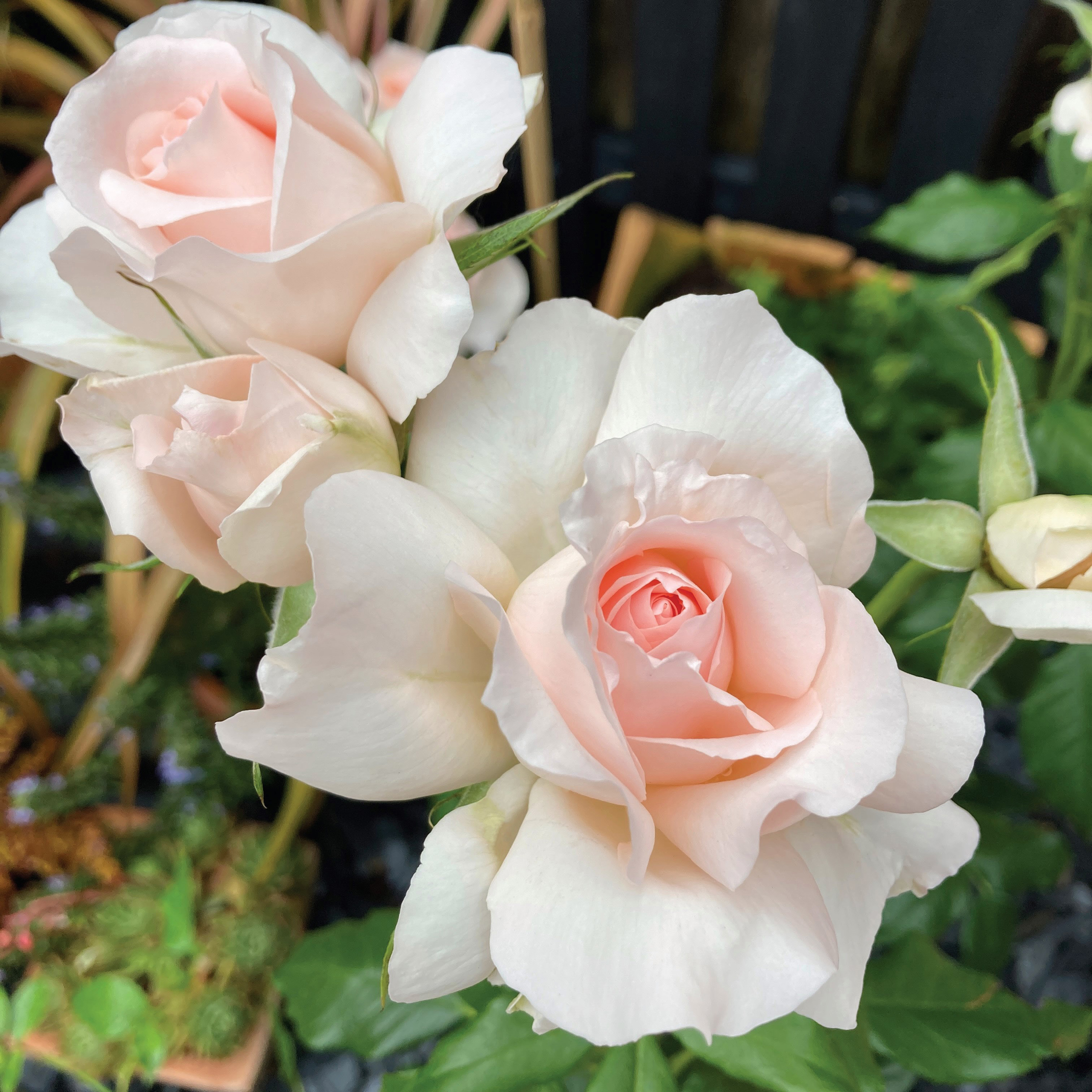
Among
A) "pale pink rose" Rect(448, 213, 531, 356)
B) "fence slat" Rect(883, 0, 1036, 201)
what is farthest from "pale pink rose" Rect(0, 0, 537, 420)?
"fence slat" Rect(883, 0, 1036, 201)

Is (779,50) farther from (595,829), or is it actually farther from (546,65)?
(595,829)

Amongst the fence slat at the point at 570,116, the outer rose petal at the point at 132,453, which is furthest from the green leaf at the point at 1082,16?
the fence slat at the point at 570,116

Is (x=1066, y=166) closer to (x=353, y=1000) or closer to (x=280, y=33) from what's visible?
(x=280, y=33)

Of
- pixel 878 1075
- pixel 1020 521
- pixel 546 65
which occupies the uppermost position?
pixel 1020 521

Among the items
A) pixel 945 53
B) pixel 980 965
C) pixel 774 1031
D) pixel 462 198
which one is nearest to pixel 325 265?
pixel 462 198

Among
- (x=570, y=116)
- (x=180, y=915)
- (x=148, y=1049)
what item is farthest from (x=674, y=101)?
(x=148, y=1049)

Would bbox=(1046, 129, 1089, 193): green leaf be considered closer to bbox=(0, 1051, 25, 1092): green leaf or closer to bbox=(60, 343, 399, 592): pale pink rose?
bbox=(60, 343, 399, 592): pale pink rose
